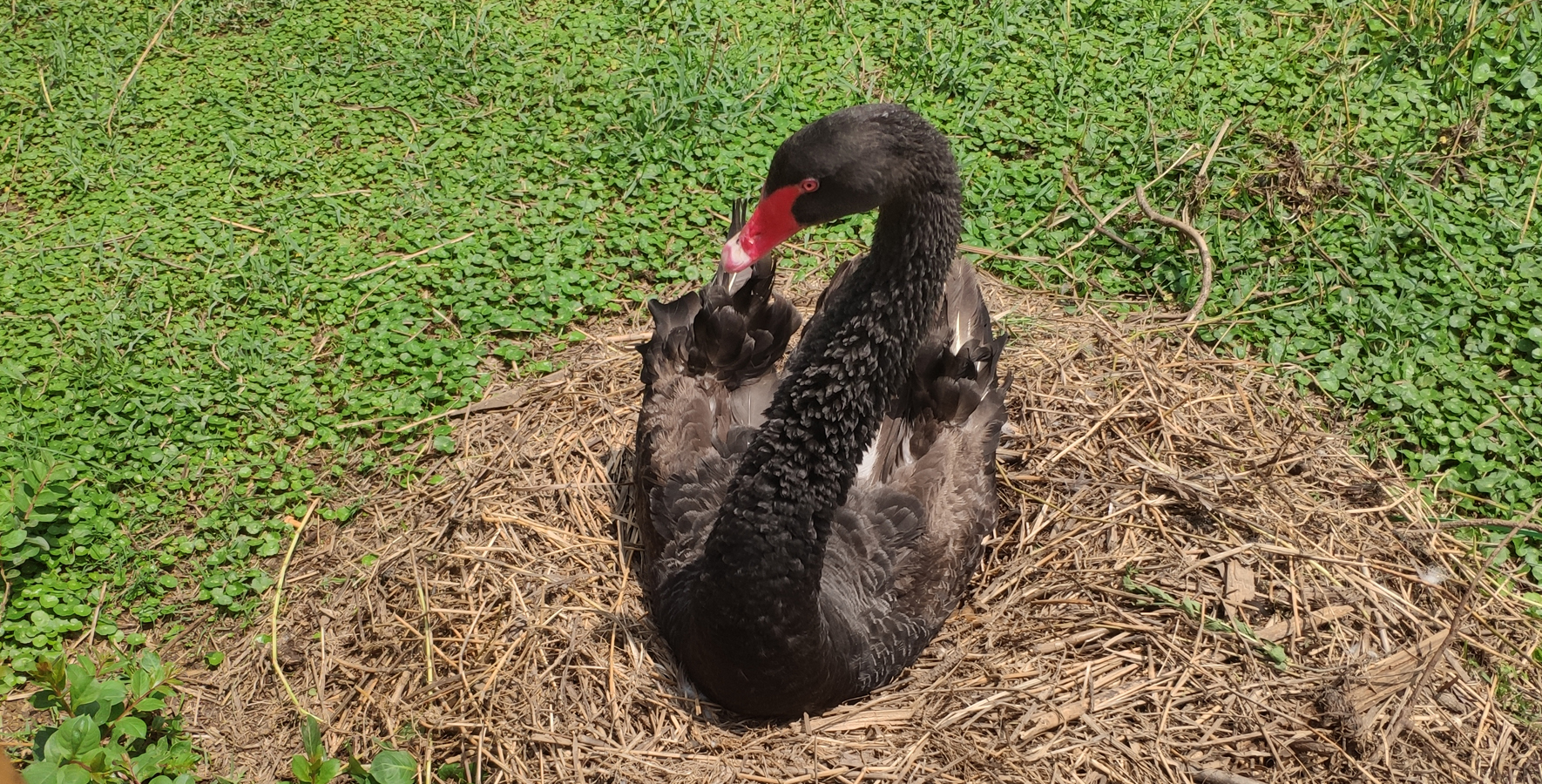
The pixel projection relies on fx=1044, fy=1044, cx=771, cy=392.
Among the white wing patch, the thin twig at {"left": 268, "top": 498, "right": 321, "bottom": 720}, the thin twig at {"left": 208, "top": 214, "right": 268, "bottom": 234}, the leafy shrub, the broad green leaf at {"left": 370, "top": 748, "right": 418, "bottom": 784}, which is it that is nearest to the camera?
the leafy shrub

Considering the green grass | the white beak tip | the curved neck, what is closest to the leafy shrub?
the green grass

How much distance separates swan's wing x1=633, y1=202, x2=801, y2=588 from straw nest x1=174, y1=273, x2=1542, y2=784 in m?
0.32

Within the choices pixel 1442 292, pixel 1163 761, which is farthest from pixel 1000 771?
pixel 1442 292

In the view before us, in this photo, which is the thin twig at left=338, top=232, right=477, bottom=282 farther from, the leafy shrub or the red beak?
the red beak

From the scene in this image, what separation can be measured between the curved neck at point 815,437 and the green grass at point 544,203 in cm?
176

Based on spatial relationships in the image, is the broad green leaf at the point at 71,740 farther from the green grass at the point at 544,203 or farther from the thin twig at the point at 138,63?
the thin twig at the point at 138,63

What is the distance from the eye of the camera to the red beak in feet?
9.05

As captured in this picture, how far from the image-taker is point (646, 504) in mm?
3703

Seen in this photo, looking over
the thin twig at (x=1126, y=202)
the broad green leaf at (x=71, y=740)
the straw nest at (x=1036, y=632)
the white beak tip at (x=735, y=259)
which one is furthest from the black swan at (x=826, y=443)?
the broad green leaf at (x=71, y=740)

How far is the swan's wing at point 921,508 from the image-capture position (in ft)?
11.1

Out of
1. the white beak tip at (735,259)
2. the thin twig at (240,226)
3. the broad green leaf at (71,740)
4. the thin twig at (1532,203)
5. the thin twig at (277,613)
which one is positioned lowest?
the thin twig at (277,613)

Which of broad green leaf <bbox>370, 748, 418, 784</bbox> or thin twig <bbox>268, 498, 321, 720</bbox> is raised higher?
broad green leaf <bbox>370, 748, 418, 784</bbox>

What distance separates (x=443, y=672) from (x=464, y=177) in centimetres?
290

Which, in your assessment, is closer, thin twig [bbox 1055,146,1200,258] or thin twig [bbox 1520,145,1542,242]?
thin twig [bbox 1520,145,1542,242]
